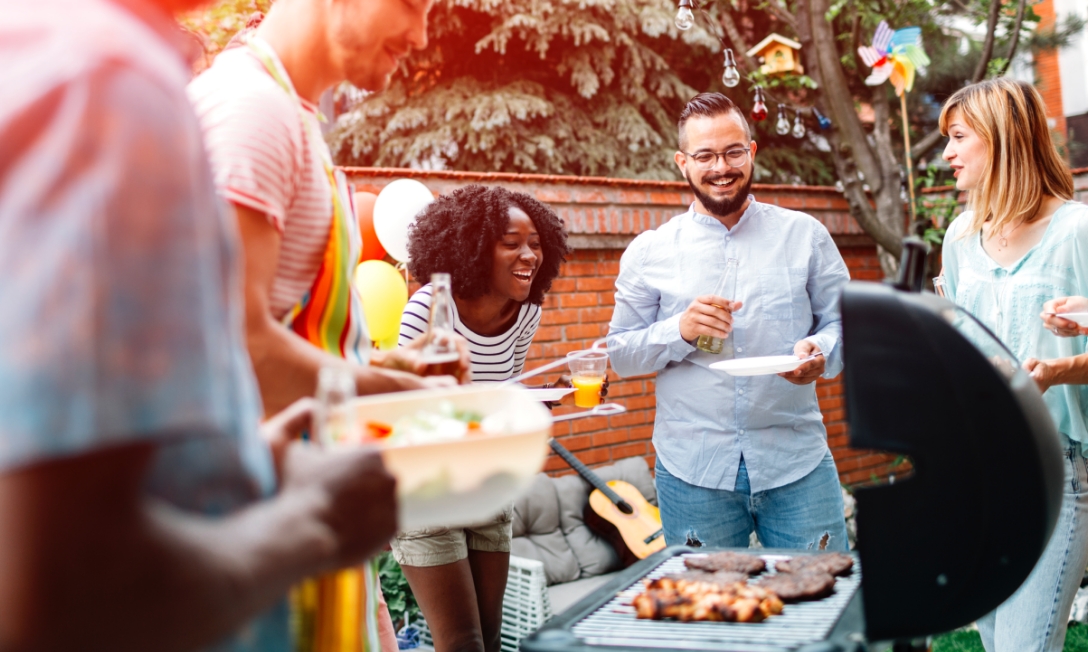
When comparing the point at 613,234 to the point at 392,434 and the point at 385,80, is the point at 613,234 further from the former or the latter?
the point at 392,434

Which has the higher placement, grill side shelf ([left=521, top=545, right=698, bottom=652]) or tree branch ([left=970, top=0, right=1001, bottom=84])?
tree branch ([left=970, top=0, right=1001, bottom=84])

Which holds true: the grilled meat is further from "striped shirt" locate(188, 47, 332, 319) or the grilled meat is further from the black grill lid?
"striped shirt" locate(188, 47, 332, 319)

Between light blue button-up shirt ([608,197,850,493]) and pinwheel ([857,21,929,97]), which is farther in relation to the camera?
pinwheel ([857,21,929,97])

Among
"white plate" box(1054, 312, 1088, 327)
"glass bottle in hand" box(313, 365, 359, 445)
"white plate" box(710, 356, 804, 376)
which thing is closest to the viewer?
"glass bottle in hand" box(313, 365, 359, 445)

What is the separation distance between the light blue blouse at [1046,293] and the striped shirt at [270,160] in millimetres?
2044

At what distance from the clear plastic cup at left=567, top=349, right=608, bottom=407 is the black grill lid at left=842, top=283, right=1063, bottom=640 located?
145 cm

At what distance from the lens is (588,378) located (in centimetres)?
292

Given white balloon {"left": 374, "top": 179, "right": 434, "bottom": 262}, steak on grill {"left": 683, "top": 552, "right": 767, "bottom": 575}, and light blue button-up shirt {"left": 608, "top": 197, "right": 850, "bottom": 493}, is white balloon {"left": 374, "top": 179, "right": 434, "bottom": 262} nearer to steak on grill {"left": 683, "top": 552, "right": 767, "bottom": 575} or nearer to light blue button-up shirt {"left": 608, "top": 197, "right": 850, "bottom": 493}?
light blue button-up shirt {"left": 608, "top": 197, "right": 850, "bottom": 493}

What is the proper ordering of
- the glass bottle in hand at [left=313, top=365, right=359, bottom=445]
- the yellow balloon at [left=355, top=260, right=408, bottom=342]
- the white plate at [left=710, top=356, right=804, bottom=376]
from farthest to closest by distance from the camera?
the yellow balloon at [left=355, top=260, right=408, bottom=342], the white plate at [left=710, top=356, right=804, bottom=376], the glass bottle in hand at [left=313, top=365, right=359, bottom=445]

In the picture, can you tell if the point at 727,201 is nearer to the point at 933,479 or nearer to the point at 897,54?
the point at 933,479

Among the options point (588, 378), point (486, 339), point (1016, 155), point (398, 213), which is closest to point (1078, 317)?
point (1016, 155)

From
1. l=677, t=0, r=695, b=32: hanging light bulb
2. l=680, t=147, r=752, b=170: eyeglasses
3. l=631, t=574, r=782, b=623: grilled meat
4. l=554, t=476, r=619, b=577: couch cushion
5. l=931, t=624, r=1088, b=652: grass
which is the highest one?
l=677, t=0, r=695, b=32: hanging light bulb

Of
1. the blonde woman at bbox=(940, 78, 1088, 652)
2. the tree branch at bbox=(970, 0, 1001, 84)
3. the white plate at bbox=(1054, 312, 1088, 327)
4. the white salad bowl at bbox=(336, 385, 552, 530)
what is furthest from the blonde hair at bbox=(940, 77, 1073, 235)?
the tree branch at bbox=(970, 0, 1001, 84)

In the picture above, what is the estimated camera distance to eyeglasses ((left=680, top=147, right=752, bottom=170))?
3.08 metres
